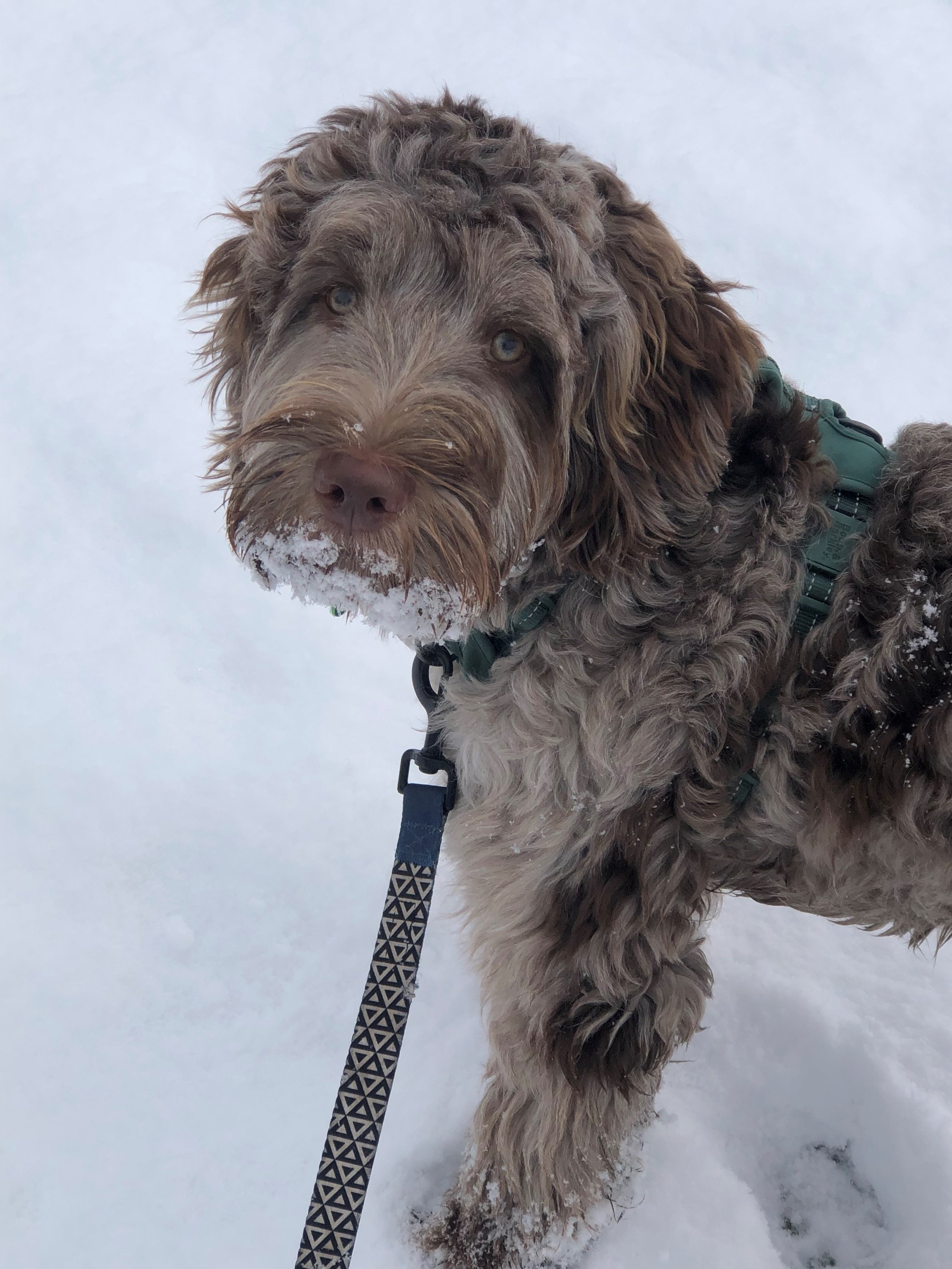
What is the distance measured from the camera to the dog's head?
6.03ft

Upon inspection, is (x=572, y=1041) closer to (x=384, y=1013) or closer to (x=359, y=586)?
(x=384, y=1013)

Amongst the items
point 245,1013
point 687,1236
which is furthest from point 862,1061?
point 245,1013

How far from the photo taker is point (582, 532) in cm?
211

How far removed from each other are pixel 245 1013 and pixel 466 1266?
100 cm

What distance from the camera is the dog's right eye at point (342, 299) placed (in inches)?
80.4

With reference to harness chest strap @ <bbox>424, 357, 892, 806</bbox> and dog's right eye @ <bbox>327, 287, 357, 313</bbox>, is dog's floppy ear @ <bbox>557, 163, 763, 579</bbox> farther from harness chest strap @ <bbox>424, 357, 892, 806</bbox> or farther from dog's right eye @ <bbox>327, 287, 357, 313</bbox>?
dog's right eye @ <bbox>327, 287, 357, 313</bbox>

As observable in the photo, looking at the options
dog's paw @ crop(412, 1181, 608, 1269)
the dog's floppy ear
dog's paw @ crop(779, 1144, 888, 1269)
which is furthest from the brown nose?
dog's paw @ crop(779, 1144, 888, 1269)

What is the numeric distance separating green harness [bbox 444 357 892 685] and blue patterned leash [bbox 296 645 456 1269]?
0.12m

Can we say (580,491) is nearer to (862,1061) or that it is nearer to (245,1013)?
(245,1013)

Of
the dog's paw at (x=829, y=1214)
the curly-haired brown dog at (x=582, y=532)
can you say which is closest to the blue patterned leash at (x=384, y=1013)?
the curly-haired brown dog at (x=582, y=532)

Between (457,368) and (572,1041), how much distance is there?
169cm

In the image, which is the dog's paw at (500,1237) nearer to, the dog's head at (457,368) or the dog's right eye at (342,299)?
the dog's head at (457,368)

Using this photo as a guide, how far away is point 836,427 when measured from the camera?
2.34m

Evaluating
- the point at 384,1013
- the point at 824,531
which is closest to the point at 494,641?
the point at 824,531
